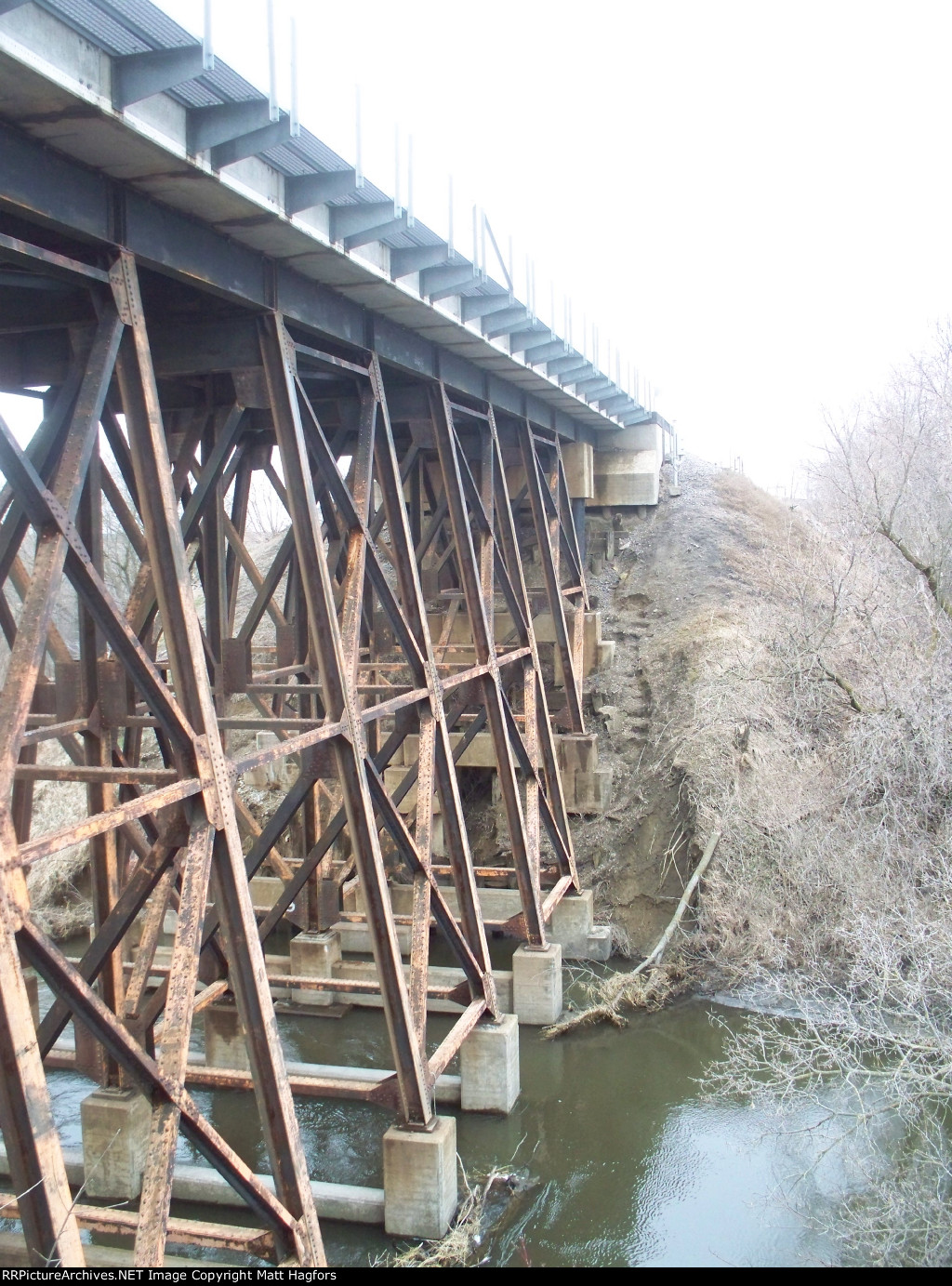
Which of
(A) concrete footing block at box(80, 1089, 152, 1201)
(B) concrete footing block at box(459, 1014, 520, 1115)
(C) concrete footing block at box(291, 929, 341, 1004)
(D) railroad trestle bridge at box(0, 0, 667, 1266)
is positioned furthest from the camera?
(C) concrete footing block at box(291, 929, 341, 1004)

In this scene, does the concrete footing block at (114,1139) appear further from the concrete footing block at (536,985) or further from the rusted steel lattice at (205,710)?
the concrete footing block at (536,985)

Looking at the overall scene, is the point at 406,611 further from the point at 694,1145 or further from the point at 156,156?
the point at 694,1145

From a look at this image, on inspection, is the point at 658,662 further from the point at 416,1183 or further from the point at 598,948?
the point at 416,1183

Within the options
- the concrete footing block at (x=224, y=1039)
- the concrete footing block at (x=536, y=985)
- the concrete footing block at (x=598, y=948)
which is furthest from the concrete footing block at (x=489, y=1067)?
the concrete footing block at (x=598, y=948)

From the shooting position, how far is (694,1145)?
758 centimetres

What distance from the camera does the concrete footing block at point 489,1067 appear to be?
7781mm

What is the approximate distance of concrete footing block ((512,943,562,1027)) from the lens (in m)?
9.44

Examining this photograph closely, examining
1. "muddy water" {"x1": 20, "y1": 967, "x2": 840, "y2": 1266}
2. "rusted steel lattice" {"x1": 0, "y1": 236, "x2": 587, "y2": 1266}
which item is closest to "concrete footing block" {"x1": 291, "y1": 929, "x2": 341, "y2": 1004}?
"rusted steel lattice" {"x1": 0, "y1": 236, "x2": 587, "y2": 1266}

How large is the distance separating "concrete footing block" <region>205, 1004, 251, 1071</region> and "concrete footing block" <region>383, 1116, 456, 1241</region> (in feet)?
7.41

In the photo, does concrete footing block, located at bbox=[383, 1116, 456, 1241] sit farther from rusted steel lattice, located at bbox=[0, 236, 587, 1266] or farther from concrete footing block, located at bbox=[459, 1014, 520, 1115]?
concrete footing block, located at bbox=[459, 1014, 520, 1115]

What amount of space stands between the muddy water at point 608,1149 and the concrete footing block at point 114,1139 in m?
1.22

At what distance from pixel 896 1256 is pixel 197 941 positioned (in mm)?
4408

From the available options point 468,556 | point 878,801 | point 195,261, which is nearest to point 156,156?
point 195,261

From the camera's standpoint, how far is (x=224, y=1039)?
8094 millimetres
